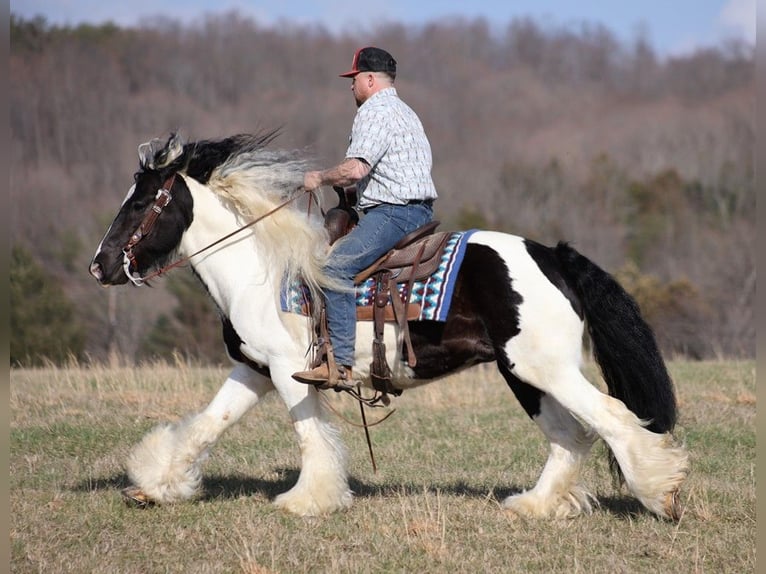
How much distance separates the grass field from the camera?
19.6 ft

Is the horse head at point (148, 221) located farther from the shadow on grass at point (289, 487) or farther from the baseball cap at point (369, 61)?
the shadow on grass at point (289, 487)

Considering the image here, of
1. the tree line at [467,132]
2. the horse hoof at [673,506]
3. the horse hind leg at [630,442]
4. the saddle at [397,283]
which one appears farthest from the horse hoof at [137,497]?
the tree line at [467,132]

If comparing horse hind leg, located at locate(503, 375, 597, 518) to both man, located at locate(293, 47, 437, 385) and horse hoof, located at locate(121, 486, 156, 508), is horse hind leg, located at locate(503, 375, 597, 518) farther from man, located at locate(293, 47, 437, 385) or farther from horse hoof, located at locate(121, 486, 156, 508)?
horse hoof, located at locate(121, 486, 156, 508)

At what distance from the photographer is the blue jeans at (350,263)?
21.8 feet

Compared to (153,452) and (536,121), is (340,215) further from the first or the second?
(536,121)

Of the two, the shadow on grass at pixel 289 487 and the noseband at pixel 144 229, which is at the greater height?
the noseband at pixel 144 229

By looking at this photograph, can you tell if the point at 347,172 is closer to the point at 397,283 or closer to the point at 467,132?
the point at 397,283

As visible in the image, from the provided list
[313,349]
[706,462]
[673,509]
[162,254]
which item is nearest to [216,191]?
[162,254]

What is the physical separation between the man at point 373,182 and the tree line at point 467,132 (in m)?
31.8

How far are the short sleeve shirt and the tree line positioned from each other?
3180 cm

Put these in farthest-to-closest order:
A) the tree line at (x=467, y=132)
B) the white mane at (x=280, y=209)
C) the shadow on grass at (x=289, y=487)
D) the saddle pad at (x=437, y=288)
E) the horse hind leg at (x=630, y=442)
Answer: the tree line at (x=467, y=132) < the shadow on grass at (x=289, y=487) < the white mane at (x=280, y=209) < the saddle pad at (x=437, y=288) < the horse hind leg at (x=630, y=442)

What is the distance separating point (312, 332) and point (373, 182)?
1059 mm

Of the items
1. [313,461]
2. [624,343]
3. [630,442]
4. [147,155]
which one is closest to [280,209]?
[147,155]

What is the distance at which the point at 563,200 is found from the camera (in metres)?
72.3
